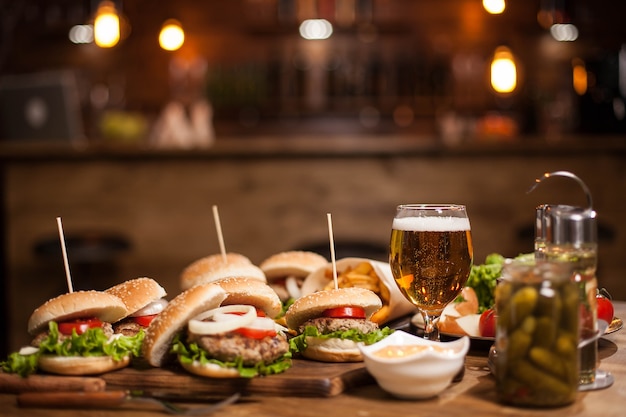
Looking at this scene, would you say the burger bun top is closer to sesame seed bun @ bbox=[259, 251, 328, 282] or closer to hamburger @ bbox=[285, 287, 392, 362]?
hamburger @ bbox=[285, 287, 392, 362]

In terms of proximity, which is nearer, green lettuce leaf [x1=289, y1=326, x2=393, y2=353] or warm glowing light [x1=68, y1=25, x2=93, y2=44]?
green lettuce leaf [x1=289, y1=326, x2=393, y2=353]

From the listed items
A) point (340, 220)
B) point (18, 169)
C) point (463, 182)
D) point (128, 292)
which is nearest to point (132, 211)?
point (18, 169)

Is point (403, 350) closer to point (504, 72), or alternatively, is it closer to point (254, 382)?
point (254, 382)

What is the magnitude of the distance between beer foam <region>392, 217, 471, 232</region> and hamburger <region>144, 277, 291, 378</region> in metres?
0.36

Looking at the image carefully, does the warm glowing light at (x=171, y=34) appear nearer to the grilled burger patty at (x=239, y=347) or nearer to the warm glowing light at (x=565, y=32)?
the warm glowing light at (x=565, y=32)

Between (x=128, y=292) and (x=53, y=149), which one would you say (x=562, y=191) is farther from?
(x=128, y=292)

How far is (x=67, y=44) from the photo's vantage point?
812 cm

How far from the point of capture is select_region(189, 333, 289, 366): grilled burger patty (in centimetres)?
145

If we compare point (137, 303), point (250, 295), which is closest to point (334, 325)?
point (250, 295)

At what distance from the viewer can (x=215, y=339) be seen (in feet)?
4.80

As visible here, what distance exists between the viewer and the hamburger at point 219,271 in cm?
205

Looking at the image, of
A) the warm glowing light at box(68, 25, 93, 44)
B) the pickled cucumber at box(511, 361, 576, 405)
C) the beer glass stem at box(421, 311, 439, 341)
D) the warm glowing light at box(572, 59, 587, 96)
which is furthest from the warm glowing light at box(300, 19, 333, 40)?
the pickled cucumber at box(511, 361, 576, 405)

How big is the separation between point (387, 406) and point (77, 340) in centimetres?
63

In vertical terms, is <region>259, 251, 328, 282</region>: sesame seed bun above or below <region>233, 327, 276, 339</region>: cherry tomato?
above
